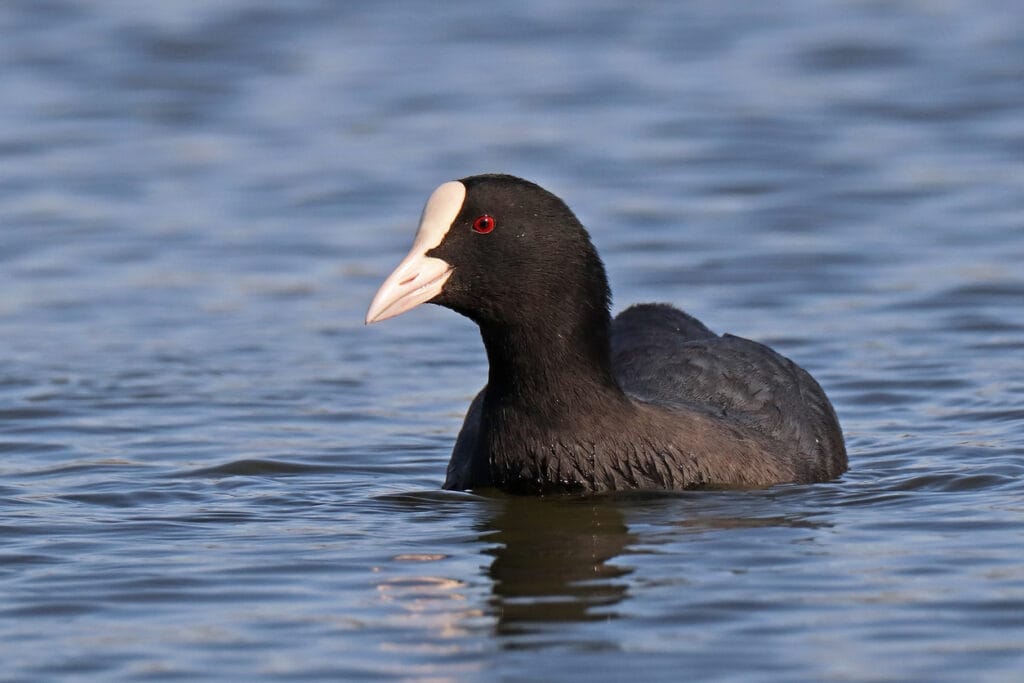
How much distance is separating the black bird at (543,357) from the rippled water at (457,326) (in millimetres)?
133

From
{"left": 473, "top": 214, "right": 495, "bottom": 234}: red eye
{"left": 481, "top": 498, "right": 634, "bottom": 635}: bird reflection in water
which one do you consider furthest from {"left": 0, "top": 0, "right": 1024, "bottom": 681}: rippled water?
{"left": 473, "top": 214, "right": 495, "bottom": 234}: red eye

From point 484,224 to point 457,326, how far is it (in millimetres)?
3762

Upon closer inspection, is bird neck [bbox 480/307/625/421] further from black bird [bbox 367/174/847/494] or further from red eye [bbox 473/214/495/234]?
red eye [bbox 473/214/495/234]

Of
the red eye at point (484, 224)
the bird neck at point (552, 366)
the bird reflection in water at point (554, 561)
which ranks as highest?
the red eye at point (484, 224)

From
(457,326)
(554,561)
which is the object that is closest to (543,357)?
(554,561)

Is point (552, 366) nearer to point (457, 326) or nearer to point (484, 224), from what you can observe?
point (484, 224)

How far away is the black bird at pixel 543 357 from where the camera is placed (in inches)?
265

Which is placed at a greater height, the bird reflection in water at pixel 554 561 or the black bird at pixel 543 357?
the black bird at pixel 543 357

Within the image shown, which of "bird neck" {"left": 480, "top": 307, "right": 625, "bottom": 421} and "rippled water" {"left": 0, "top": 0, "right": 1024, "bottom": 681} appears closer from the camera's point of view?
"rippled water" {"left": 0, "top": 0, "right": 1024, "bottom": 681}

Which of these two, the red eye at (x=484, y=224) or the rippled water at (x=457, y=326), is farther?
the red eye at (x=484, y=224)

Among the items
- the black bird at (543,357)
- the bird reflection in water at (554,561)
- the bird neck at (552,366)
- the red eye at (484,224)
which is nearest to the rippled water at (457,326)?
the bird reflection in water at (554,561)

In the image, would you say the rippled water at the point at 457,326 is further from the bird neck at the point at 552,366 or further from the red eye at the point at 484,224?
the red eye at the point at 484,224

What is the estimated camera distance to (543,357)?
6797 millimetres

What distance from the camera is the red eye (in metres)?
6.74
